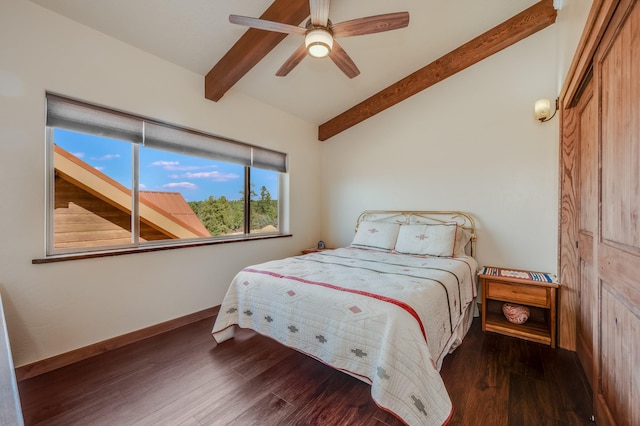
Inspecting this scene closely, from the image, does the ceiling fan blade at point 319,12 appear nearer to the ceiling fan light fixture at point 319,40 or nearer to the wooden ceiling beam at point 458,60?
the ceiling fan light fixture at point 319,40

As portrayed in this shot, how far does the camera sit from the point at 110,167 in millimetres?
2387

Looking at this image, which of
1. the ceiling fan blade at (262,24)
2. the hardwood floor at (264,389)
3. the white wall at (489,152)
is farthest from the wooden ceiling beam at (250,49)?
the hardwood floor at (264,389)

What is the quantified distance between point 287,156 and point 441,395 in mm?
3287

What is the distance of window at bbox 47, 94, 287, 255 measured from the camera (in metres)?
2.12

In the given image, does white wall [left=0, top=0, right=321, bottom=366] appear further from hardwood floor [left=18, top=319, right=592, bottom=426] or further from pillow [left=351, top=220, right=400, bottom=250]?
pillow [left=351, top=220, right=400, bottom=250]

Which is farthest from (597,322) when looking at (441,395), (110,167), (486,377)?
(110,167)

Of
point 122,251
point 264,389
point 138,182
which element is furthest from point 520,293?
point 138,182

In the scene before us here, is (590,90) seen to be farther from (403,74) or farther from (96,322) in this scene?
(96,322)

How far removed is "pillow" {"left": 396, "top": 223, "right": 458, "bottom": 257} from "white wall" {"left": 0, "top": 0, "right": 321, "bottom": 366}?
215 centimetres

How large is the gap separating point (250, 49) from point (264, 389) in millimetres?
2679

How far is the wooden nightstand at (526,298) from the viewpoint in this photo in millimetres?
2326

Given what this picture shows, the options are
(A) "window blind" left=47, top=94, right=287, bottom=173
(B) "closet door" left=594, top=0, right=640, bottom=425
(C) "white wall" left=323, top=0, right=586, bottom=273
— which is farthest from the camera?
(C) "white wall" left=323, top=0, right=586, bottom=273

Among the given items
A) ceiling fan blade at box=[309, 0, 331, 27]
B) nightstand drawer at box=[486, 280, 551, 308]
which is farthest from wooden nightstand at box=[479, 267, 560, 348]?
ceiling fan blade at box=[309, 0, 331, 27]

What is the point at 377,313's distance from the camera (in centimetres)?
151
